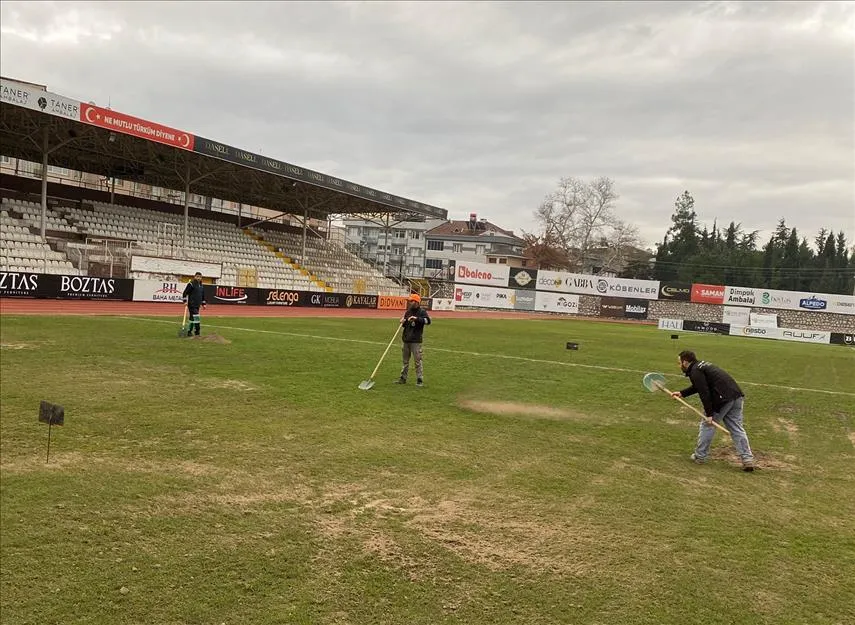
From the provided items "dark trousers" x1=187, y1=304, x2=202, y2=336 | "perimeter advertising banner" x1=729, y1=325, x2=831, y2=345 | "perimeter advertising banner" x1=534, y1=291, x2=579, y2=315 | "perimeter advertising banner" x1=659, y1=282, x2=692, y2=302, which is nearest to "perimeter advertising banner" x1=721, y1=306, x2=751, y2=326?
"perimeter advertising banner" x1=659, y1=282, x2=692, y2=302

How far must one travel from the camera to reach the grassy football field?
408 cm

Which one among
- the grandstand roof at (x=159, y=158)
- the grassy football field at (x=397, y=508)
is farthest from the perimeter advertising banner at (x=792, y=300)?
the grassy football field at (x=397, y=508)

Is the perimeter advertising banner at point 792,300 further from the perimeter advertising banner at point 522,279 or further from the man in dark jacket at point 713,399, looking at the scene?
the man in dark jacket at point 713,399

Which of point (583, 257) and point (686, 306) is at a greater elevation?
point (583, 257)

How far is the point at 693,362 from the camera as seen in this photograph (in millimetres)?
7758

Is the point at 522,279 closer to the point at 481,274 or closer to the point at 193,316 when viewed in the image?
the point at 481,274

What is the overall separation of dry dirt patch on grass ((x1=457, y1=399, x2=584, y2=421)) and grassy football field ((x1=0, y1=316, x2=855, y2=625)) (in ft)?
0.27

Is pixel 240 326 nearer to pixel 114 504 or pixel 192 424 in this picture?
pixel 192 424

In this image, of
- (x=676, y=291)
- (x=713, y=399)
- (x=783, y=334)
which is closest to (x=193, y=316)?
(x=713, y=399)

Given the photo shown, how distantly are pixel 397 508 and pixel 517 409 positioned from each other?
207 inches

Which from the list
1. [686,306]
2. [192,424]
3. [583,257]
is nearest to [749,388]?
[192,424]

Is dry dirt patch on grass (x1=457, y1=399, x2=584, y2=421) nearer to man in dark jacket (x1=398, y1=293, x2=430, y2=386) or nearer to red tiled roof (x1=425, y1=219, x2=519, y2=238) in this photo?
man in dark jacket (x1=398, y1=293, x2=430, y2=386)

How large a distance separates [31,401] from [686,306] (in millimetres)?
64490

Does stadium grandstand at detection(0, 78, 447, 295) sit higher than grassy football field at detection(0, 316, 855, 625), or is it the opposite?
stadium grandstand at detection(0, 78, 447, 295)
